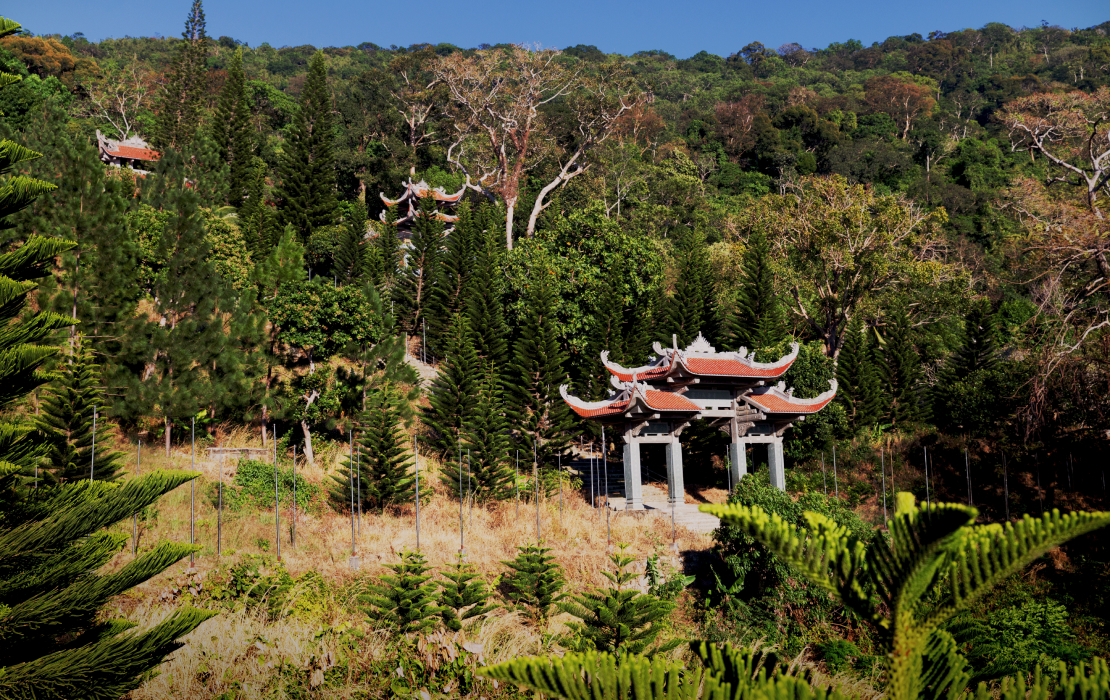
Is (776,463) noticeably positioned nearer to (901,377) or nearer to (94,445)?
(901,377)

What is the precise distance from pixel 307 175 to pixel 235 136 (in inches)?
170

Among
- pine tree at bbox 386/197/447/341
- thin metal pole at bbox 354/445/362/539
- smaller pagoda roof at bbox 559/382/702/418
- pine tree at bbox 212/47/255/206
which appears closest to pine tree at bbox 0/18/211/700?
thin metal pole at bbox 354/445/362/539

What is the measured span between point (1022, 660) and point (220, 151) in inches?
1408

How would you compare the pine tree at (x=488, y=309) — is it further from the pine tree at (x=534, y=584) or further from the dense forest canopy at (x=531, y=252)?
the pine tree at (x=534, y=584)

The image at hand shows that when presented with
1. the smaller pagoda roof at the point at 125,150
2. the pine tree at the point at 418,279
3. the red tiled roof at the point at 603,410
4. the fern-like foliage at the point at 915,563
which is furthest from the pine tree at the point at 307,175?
the fern-like foliage at the point at 915,563

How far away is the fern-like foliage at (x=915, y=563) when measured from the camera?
2400mm

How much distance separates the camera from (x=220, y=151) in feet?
119

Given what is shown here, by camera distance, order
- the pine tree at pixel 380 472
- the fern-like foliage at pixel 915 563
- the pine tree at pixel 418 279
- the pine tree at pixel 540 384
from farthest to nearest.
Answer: the pine tree at pixel 418 279, the pine tree at pixel 540 384, the pine tree at pixel 380 472, the fern-like foliage at pixel 915 563

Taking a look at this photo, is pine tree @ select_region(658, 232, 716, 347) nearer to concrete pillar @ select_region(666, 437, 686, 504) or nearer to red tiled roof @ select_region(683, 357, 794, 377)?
red tiled roof @ select_region(683, 357, 794, 377)

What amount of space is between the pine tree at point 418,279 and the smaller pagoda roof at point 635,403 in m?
11.4

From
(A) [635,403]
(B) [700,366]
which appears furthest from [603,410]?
(B) [700,366]

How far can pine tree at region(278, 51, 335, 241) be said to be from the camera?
3484 centimetres

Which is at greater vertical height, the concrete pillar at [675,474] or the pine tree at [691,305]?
the pine tree at [691,305]

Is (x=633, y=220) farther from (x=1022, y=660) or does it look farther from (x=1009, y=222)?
(x=1022, y=660)
